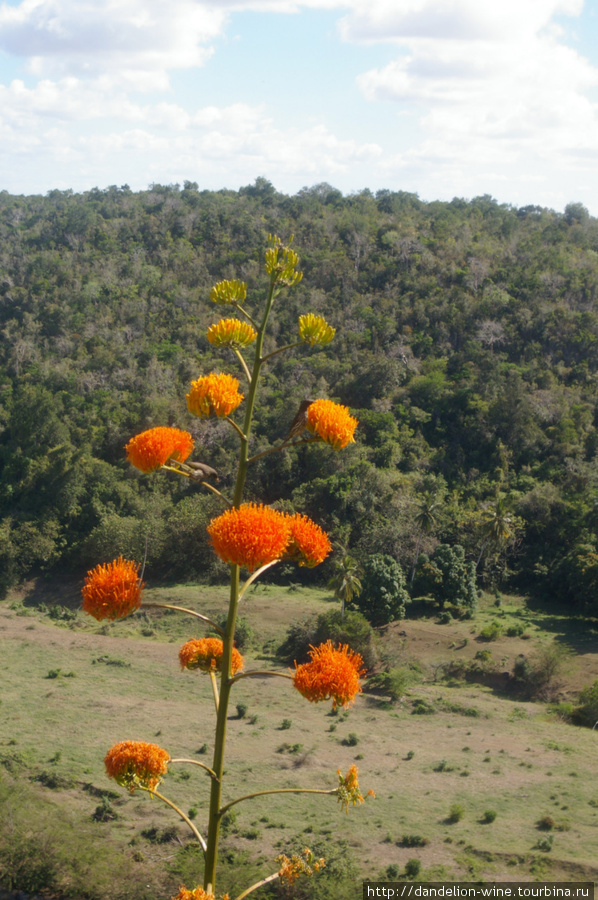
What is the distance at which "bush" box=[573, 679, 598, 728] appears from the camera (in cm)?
2728

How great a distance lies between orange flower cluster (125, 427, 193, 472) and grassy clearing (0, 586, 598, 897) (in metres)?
15.2

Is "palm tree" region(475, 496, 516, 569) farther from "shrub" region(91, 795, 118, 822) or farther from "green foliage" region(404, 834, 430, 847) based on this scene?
"shrub" region(91, 795, 118, 822)

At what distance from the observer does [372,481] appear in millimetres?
42125

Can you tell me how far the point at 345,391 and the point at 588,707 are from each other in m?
27.9

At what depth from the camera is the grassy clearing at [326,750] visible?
17625 millimetres

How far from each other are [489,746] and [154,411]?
97.4 ft

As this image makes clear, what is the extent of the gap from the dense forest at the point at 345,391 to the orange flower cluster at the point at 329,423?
34.2 metres

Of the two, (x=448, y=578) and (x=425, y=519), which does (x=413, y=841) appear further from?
(x=425, y=519)

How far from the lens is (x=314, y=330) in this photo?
3814mm

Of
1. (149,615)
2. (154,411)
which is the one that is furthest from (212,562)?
(154,411)

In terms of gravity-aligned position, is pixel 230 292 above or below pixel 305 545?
above

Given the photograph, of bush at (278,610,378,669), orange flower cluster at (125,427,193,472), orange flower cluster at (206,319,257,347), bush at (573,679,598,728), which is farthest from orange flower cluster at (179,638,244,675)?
bush at (278,610,378,669)

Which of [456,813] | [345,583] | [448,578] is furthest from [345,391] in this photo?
[456,813]

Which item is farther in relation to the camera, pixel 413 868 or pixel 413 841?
pixel 413 841
